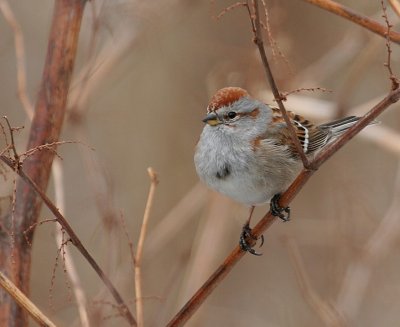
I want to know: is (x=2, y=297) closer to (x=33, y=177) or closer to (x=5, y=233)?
(x=5, y=233)

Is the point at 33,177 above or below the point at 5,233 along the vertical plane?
above

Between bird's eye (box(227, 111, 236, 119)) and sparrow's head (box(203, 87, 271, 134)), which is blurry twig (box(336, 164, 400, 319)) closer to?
sparrow's head (box(203, 87, 271, 134))

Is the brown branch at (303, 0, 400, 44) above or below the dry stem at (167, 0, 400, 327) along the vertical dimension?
above

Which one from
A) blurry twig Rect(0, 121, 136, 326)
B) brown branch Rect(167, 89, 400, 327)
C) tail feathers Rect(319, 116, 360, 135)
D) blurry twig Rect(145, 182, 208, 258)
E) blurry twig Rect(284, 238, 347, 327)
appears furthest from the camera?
blurry twig Rect(145, 182, 208, 258)

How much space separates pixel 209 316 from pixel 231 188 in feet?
8.96

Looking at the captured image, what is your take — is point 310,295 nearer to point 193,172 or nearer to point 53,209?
point 53,209

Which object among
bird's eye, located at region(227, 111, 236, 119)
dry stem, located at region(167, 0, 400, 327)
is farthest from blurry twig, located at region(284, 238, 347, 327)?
bird's eye, located at region(227, 111, 236, 119)

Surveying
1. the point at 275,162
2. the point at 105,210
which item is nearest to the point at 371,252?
the point at 275,162

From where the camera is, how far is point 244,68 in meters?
4.42

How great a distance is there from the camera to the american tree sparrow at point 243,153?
128 inches

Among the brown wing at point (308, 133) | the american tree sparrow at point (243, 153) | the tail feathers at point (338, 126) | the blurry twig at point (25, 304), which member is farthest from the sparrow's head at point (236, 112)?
the blurry twig at point (25, 304)

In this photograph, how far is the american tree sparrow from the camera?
3.24 m

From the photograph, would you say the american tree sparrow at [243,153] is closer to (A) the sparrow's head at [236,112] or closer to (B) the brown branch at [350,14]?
(A) the sparrow's head at [236,112]

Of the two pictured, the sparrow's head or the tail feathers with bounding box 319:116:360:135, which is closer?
the sparrow's head
